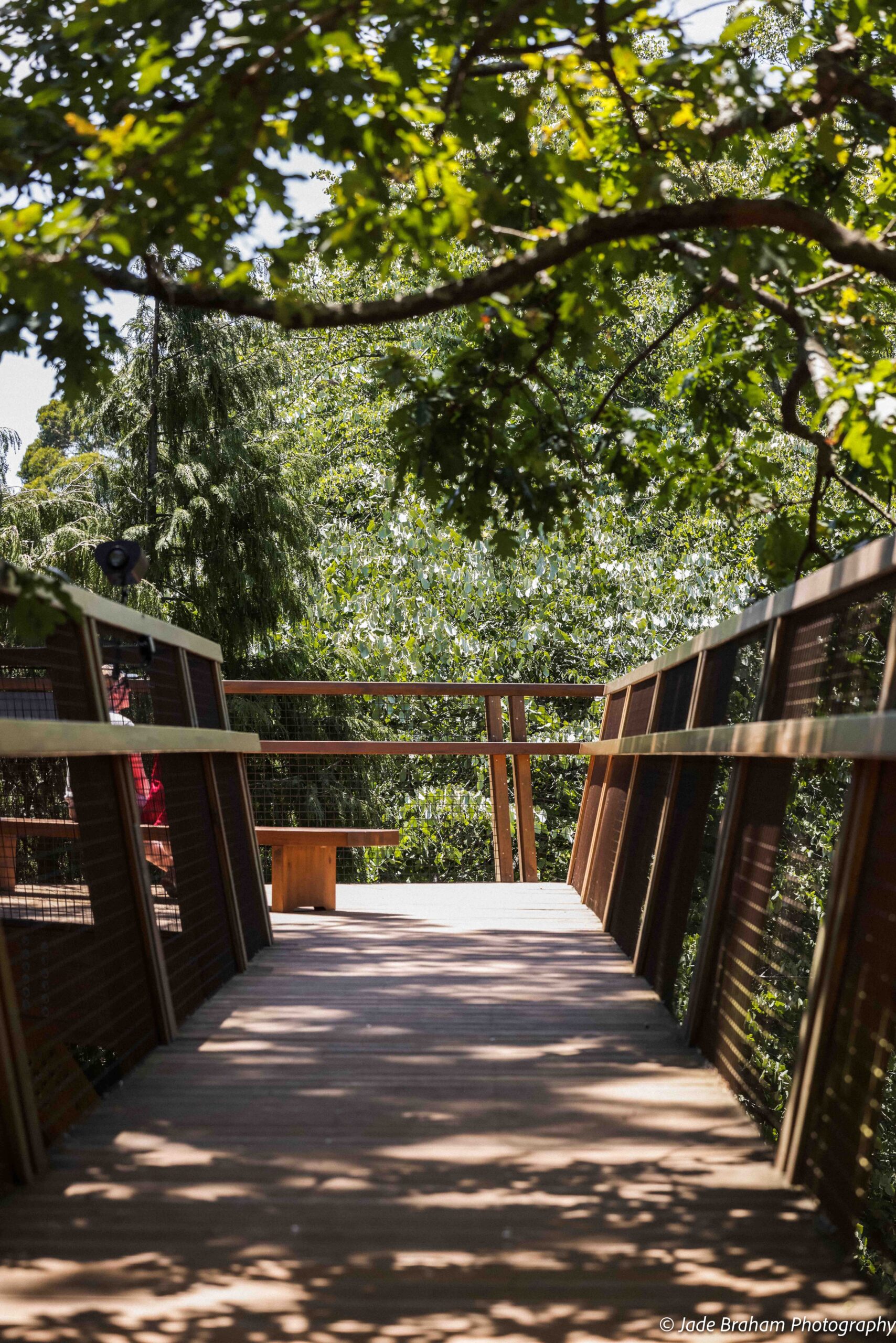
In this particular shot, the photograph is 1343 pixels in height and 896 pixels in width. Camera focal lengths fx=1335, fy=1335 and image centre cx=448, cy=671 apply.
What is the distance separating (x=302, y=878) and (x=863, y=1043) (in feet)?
17.8

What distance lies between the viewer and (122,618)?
3.99m

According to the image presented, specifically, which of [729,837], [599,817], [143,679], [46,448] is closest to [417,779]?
[599,817]

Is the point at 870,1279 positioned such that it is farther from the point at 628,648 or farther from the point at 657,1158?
the point at 628,648

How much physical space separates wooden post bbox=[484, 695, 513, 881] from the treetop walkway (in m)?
3.02

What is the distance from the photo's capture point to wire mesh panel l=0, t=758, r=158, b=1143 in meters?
3.34

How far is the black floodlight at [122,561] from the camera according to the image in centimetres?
512

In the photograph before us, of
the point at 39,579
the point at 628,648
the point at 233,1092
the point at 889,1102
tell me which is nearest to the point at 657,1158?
the point at 233,1092

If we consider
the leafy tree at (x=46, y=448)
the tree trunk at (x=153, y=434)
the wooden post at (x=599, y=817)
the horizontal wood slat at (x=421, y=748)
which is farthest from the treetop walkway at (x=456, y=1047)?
the leafy tree at (x=46, y=448)

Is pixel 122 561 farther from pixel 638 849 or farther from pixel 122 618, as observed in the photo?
pixel 638 849

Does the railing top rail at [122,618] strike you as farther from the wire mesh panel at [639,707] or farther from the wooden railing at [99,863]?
the wire mesh panel at [639,707]

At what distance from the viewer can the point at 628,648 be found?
15.5m

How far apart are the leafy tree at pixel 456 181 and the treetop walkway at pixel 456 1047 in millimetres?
881

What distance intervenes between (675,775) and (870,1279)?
253 centimetres

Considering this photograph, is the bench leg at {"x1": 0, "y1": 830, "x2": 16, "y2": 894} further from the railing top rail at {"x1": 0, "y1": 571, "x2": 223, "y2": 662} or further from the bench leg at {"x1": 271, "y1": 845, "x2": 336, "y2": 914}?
the bench leg at {"x1": 271, "y1": 845, "x2": 336, "y2": 914}
